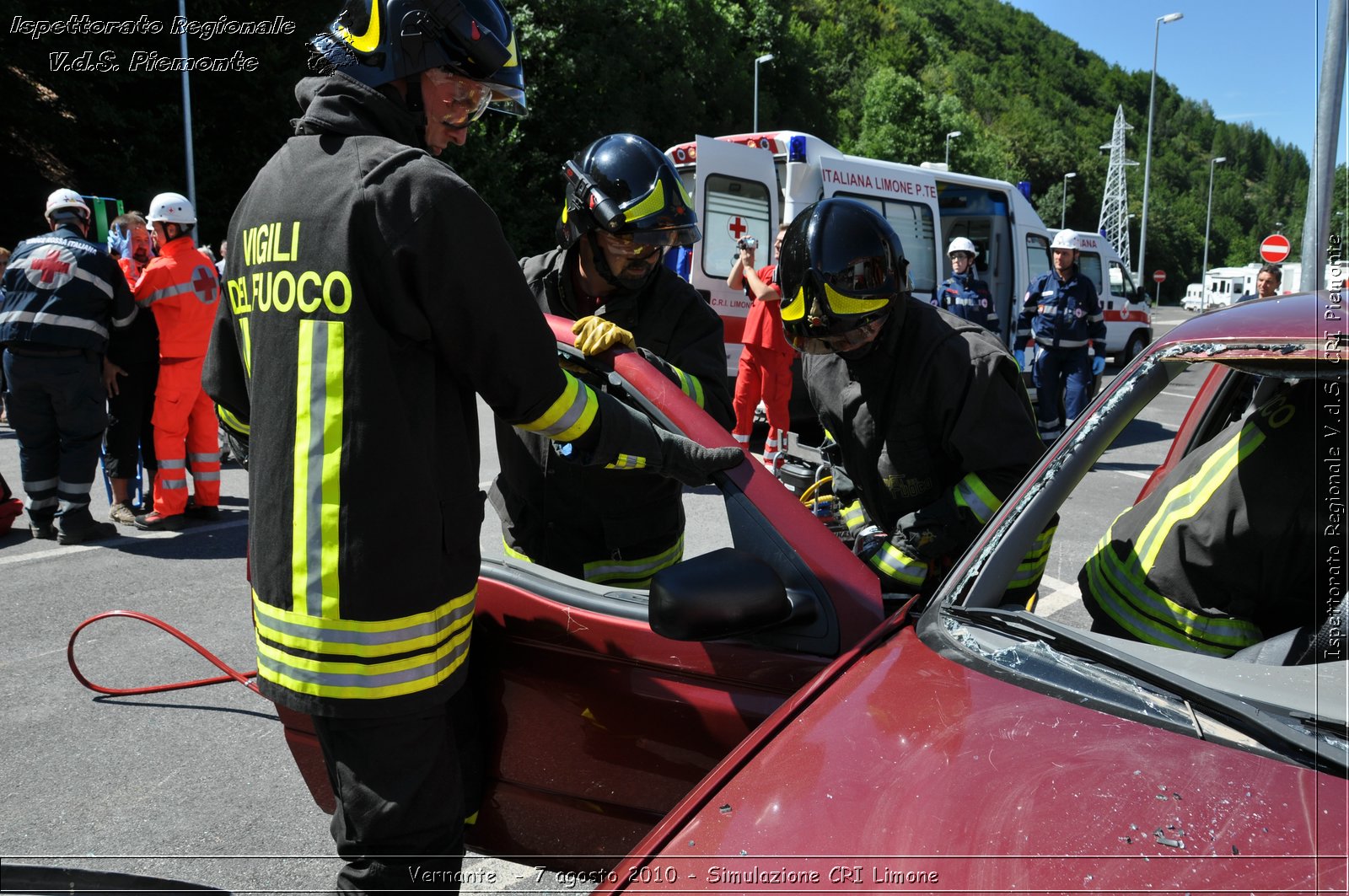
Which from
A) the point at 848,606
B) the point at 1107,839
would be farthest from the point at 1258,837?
the point at 848,606

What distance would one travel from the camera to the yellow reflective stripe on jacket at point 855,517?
2.66 m

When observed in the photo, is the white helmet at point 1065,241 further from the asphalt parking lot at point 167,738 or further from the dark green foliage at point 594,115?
the asphalt parking lot at point 167,738

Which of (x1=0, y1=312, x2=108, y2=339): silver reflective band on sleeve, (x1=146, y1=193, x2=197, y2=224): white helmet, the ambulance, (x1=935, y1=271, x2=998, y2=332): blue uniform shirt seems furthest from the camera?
(x1=935, y1=271, x2=998, y2=332): blue uniform shirt

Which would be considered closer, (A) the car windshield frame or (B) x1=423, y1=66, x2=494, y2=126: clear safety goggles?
(A) the car windshield frame

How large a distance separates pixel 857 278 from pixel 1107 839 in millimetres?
1430

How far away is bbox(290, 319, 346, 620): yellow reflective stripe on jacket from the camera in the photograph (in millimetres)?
1500

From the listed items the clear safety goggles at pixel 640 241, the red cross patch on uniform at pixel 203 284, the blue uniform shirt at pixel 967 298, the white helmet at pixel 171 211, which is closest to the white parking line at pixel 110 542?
the red cross patch on uniform at pixel 203 284

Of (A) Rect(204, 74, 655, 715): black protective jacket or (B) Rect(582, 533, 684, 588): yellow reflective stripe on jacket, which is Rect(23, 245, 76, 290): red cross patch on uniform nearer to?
(B) Rect(582, 533, 684, 588): yellow reflective stripe on jacket

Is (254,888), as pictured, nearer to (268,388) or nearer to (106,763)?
(106,763)

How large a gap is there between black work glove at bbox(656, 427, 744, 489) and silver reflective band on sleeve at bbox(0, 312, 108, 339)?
5.21 meters

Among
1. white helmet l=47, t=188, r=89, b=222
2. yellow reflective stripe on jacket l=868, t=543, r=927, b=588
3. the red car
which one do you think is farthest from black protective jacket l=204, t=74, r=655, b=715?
white helmet l=47, t=188, r=89, b=222

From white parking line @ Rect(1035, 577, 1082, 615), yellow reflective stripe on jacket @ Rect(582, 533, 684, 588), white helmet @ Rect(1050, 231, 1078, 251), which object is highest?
white helmet @ Rect(1050, 231, 1078, 251)

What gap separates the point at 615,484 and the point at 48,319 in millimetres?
4763

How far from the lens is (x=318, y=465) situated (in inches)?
59.6
